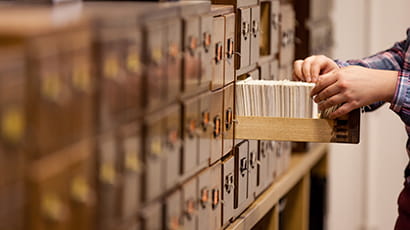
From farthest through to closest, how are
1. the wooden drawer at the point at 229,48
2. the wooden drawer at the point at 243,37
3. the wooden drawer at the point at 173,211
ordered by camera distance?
the wooden drawer at the point at 243,37 → the wooden drawer at the point at 229,48 → the wooden drawer at the point at 173,211

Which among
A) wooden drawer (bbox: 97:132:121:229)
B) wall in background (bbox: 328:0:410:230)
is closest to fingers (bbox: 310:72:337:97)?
wooden drawer (bbox: 97:132:121:229)

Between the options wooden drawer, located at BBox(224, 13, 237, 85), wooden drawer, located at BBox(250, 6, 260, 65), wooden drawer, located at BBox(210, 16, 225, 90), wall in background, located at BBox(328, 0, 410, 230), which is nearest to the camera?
wooden drawer, located at BBox(210, 16, 225, 90)

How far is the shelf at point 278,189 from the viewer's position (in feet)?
6.13

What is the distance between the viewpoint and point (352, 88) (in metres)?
1.55

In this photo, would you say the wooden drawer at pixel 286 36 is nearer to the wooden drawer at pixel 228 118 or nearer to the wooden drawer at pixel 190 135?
the wooden drawer at pixel 228 118

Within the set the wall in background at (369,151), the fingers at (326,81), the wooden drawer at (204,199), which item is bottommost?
the wall in background at (369,151)

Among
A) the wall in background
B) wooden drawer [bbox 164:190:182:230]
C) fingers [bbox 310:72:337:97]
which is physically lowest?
the wall in background

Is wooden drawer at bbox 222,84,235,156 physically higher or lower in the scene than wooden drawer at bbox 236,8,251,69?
lower

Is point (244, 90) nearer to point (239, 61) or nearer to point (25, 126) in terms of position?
point (239, 61)

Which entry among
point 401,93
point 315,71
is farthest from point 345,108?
point 315,71

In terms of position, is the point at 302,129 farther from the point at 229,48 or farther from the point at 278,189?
the point at 278,189

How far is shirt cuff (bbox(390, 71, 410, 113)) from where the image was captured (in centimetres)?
159

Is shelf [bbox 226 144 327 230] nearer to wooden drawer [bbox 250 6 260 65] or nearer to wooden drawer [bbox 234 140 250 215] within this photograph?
wooden drawer [bbox 234 140 250 215]

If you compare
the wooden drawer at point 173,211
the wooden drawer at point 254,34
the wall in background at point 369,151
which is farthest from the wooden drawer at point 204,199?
the wall in background at point 369,151
